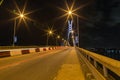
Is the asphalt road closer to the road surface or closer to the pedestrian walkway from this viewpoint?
the road surface

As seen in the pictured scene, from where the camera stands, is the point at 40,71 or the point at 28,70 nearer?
the point at 40,71

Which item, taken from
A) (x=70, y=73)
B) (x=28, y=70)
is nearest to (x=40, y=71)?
(x=28, y=70)

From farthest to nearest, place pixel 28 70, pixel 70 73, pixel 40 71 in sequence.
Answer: pixel 28 70, pixel 40 71, pixel 70 73

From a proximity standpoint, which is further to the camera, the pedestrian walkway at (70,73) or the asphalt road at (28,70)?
the asphalt road at (28,70)

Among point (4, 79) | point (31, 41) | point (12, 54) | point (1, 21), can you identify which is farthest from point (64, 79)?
point (31, 41)

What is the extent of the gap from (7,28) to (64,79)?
10734 centimetres

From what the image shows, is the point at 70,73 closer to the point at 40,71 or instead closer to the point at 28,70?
the point at 40,71

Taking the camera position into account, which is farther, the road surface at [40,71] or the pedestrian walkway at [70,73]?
the road surface at [40,71]

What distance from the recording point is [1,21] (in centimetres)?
10956

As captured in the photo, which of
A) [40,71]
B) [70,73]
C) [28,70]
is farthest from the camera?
[28,70]

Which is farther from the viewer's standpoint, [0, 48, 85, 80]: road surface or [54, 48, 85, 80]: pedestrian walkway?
[0, 48, 85, 80]: road surface

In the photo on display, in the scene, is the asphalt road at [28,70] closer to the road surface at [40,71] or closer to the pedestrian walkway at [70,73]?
the road surface at [40,71]

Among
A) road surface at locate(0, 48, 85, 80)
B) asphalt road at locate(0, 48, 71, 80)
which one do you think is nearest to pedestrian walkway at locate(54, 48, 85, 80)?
road surface at locate(0, 48, 85, 80)

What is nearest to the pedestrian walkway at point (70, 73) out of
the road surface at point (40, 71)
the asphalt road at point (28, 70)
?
the road surface at point (40, 71)
